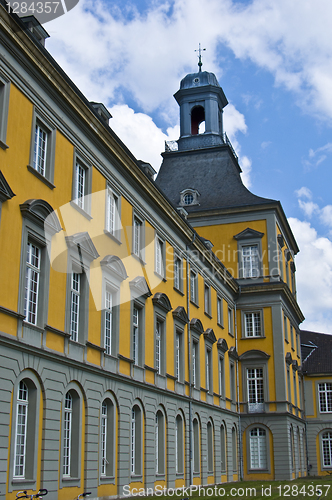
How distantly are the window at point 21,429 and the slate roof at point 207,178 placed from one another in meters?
30.3

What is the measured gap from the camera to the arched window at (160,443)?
24688mm

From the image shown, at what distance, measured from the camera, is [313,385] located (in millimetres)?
51469

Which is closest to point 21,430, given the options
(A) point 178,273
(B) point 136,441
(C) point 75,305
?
(C) point 75,305

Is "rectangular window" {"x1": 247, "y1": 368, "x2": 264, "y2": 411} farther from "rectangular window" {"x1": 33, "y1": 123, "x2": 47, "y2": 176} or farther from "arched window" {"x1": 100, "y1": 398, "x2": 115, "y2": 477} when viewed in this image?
"rectangular window" {"x1": 33, "y1": 123, "x2": 47, "y2": 176}

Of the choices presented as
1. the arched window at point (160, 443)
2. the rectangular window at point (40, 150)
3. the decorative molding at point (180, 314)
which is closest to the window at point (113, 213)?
the rectangular window at point (40, 150)

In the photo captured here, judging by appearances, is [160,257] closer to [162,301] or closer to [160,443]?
[162,301]

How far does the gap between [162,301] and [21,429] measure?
1185 centimetres

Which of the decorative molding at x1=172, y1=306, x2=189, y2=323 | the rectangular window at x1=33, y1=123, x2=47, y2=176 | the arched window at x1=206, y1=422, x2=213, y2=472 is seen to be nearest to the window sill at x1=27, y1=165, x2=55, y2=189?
the rectangular window at x1=33, y1=123, x2=47, y2=176

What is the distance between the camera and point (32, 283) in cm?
1630

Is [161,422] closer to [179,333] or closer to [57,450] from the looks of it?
[179,333]

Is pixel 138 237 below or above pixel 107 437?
above

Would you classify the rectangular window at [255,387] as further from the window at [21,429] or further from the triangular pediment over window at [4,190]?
the triangular pediment over window at [4,190]

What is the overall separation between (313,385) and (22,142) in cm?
4109

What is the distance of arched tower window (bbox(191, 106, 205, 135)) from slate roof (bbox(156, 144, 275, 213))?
12.8 feet
